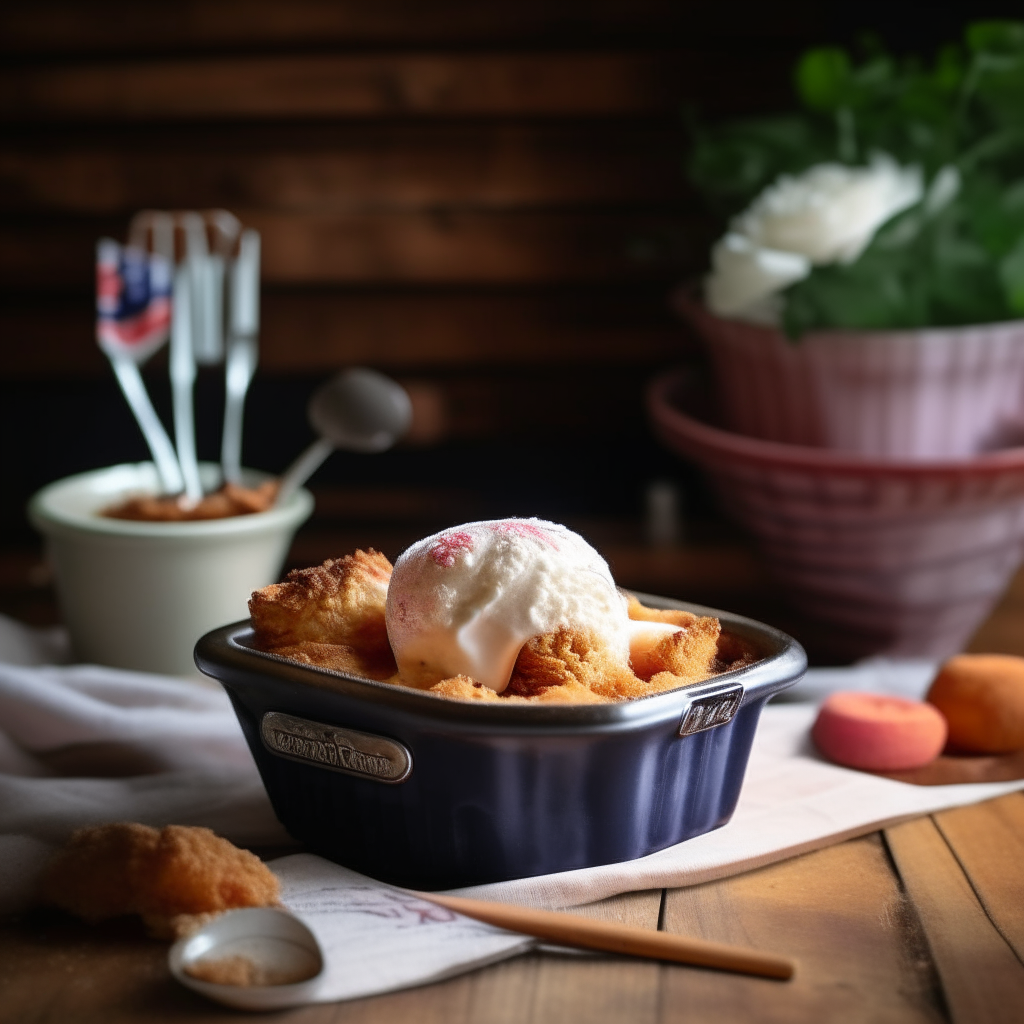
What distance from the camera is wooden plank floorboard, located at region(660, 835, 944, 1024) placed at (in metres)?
0.62

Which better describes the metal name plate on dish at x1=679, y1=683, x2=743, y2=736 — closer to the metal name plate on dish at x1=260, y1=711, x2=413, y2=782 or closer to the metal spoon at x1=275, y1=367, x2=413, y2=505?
the metal name plate on dish at x1=260, y1=711, x2=413, y2=782

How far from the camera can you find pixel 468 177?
65.5 inches

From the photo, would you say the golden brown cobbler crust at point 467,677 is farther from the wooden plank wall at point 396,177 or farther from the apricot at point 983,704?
the wooden plank wall at point 396,177

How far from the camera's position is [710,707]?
2.33ft

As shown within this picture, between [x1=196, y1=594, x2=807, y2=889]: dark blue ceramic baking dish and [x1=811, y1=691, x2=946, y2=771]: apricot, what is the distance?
0.57ft

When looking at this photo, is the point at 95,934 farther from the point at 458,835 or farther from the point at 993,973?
the point at 993,973

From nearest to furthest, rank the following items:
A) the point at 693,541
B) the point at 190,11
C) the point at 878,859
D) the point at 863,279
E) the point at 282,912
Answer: the point at 282,912 < the point at 878,859 < the point at 863,279 < the point at 190,11 < the point at 693,541

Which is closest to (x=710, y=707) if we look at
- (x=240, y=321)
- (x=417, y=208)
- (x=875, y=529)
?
(x=875, y=529)

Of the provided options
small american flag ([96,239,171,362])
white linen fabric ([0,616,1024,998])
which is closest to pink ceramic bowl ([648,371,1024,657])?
white linen fabric ([0,616,1024,998])

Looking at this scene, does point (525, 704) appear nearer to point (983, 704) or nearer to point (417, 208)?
point (983, 704)

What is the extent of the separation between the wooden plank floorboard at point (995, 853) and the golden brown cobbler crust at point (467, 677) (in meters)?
0.18

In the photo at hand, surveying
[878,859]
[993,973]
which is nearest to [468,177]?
[878,859]

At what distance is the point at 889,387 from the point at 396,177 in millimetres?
720

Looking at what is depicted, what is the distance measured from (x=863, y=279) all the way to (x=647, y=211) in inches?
21.7
